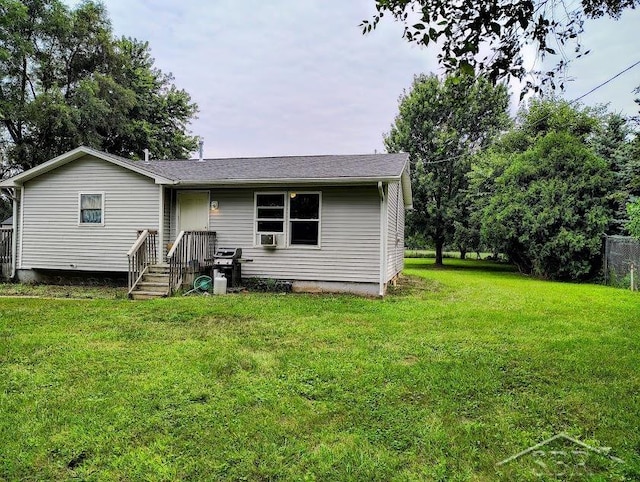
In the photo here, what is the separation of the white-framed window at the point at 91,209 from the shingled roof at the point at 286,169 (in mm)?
1349

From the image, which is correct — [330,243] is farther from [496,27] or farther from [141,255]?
[496,27]

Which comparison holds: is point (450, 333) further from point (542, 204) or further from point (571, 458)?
point (542, 204)

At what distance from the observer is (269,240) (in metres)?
10.3

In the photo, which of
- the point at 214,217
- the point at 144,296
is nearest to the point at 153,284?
the point at 144,296

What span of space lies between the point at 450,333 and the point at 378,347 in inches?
55.0

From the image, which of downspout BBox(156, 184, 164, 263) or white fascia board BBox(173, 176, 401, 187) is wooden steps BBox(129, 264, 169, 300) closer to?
downspout BBox(156, 184, 164, 263)

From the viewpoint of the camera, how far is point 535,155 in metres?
16.7

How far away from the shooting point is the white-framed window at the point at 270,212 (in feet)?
34.3

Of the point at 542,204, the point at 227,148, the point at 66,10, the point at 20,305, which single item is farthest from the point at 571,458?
the point at 227,148

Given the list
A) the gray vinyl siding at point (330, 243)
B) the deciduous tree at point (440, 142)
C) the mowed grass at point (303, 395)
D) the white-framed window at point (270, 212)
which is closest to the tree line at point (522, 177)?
the deciduous tree at point (440, 142)

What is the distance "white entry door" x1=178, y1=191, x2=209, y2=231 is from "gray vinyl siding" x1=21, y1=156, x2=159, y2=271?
2.22 ft

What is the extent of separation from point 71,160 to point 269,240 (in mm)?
5756

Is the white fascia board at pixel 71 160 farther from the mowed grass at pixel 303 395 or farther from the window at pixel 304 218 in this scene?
the mowed grass at pixel 303 395

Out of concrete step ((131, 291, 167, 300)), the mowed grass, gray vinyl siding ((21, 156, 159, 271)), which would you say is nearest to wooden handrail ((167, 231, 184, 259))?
concrete step ((131, 291, 167, 300))
